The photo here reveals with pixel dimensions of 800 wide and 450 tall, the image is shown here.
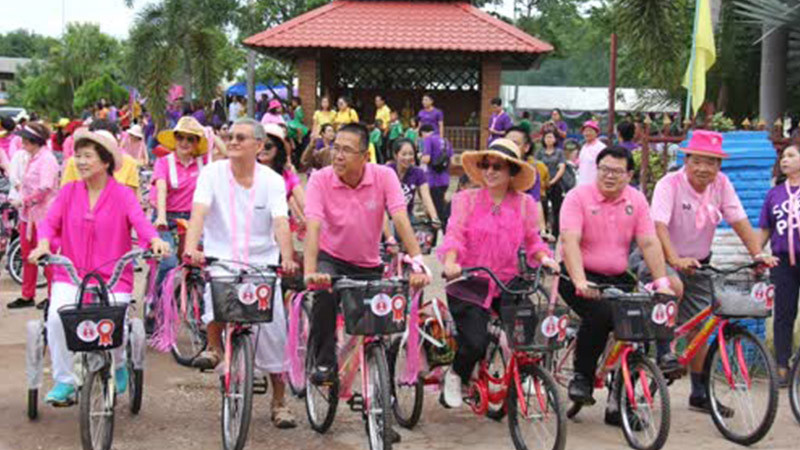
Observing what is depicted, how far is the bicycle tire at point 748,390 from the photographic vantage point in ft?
22.1

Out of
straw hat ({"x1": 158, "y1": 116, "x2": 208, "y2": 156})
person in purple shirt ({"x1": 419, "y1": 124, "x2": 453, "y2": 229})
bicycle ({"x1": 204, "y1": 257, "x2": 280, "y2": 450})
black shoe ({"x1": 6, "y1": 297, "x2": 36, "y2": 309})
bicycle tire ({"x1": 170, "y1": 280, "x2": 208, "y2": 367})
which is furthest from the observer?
person in purple shirt ({"x1": 419, "y1": 124, "x2": 453, "y2": 229})

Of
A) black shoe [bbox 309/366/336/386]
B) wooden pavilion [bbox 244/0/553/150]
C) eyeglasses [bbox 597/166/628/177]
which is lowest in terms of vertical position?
black shoe [bbox 309/366/336/386]

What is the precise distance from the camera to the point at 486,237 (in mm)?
7023

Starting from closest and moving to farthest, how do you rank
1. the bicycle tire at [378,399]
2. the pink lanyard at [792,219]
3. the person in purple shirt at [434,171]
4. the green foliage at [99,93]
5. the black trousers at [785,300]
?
the bicycle tire at [378,399] → the pink lanyard at [792,219] → the black trousers at [785,300] → the person in purple shirt at [434,171] → the green foliage at [99,93]

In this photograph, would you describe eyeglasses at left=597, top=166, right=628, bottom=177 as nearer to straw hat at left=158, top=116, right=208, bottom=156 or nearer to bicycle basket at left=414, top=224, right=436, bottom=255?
→ bicycle basket at left=414, top=224, right=436, bottom=255

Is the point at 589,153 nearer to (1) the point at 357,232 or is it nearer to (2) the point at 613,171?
(2) the point at 613,171

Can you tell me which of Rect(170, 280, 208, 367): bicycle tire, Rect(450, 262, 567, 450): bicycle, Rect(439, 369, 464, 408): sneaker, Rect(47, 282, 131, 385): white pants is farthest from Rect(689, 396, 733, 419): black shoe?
Rect(47, 282, 131, 385): white pants

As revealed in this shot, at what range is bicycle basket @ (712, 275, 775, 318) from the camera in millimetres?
7016

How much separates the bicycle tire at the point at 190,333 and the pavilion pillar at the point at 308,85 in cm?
1814

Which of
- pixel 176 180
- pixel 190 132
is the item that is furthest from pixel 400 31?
pixel 190 132

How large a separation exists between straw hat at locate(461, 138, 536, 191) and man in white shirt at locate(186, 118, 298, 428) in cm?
121

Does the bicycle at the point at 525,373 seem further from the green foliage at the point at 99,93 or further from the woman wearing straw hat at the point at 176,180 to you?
the green foliage at the point at 99,93

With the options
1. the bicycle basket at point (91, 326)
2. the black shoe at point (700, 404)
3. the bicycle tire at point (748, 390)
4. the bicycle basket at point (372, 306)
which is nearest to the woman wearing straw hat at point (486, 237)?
the bicycle basket at point (372, 306)

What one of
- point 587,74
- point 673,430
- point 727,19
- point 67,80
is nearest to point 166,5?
point 727,19
